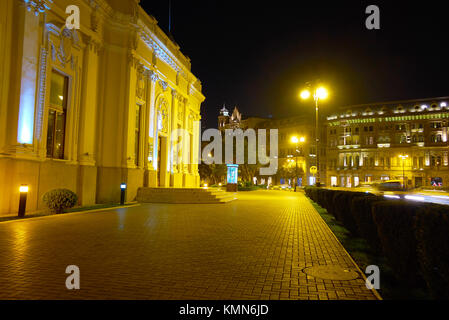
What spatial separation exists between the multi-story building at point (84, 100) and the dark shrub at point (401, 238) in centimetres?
1416

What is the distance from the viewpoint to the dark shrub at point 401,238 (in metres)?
5.48

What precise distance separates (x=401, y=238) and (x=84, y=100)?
1824 cm

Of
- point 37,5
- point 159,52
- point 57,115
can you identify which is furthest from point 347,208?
point 159,52

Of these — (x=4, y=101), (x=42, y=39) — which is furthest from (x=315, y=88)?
(x=4, y=101)

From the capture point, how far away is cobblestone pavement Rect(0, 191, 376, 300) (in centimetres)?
493

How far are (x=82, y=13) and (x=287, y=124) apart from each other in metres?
70.6

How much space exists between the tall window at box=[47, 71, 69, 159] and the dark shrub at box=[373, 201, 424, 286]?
53.9ft

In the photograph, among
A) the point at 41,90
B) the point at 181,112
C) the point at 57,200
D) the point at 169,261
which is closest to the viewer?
the point at 169,261

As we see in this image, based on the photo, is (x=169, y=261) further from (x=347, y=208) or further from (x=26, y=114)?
(x=26, y=114)

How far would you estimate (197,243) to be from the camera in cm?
859

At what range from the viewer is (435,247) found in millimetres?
4426

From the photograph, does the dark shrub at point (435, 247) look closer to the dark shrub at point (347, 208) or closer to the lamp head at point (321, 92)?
the dark shrub at point (347, 208)

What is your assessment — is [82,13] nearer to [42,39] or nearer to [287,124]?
[42,39]

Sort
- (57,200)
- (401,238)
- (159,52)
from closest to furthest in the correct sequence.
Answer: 1. (401,238)
2. (57,200)
3. (159,52)
